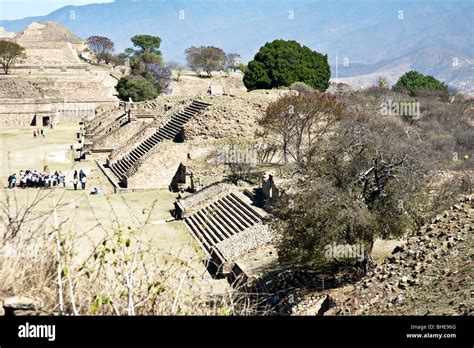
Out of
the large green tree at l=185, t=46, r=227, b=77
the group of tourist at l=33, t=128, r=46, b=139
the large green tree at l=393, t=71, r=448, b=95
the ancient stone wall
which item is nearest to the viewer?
the group of tourist at l=33, t=128, r=46, b=139

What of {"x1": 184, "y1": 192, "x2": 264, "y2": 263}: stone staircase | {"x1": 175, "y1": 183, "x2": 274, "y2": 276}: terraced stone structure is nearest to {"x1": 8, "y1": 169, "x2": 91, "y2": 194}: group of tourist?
{"x1": 175, "y1": 183, "x2": 274, "y2": 276}: terraced stone structure

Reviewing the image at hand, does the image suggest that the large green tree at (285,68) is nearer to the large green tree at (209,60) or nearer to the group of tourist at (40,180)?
the group of tourist at (40,180)

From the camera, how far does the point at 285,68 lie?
47.6 m

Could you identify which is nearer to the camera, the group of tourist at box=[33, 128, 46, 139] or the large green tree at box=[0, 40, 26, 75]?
the group of tourist at box=[33, 128, 46, 139]

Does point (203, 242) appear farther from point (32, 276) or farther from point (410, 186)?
point (32, 276)

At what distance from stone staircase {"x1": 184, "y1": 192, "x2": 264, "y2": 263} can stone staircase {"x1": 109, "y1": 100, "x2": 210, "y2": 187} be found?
7984mm

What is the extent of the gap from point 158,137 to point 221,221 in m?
12.0

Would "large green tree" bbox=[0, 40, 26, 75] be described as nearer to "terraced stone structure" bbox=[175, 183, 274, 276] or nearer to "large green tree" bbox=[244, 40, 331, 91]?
"large green tree" bbox=[244, 40, 331, 91]

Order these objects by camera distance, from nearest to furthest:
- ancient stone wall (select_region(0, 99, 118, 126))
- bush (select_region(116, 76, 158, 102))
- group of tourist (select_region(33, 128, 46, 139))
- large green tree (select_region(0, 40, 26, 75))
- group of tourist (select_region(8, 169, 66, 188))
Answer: group of tourist (select_region(8, 169, 66, 188))
group of tourist (select_region(33, 128, 46, 139))
ancient stone wall (select_region(0, 99, 118, 126))
bush (select_region(116, 76, 158, 102))
large green tree (select_region(0, 40, 26, 75))

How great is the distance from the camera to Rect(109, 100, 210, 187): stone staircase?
29.1 metres

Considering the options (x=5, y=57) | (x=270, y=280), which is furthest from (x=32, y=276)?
(x=5, y=57)

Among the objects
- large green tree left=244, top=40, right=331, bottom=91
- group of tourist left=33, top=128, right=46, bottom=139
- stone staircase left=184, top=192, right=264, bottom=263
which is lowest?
stone staircase left=184, top=192, right=264, bottom=263

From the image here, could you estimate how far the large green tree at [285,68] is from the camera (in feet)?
156

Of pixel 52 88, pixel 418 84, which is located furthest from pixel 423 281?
pixel 52 88
